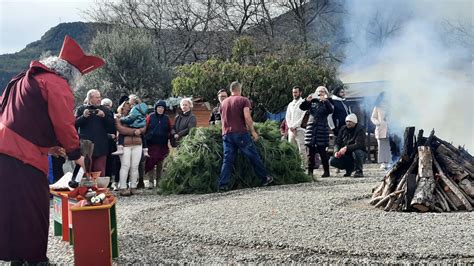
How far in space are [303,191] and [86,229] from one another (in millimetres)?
5256

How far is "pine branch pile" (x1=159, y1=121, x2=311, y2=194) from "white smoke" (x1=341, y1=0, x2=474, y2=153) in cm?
219

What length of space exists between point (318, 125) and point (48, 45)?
4601 centimetres

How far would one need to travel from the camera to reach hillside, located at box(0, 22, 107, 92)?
4647 centimetres

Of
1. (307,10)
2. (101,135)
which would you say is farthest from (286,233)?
(307,10)

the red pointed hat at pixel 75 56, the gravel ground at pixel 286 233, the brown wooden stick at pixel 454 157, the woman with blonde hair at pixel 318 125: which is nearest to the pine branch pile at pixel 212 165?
the woman with blonde hair at pixel 318 125

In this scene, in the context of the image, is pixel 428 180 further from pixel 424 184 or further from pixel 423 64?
pixel 423 64

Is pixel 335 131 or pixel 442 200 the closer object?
pixel 442 200

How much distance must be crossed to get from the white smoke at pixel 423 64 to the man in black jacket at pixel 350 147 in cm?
83

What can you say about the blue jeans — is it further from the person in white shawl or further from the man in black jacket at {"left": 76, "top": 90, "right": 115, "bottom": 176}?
the person in white shawl

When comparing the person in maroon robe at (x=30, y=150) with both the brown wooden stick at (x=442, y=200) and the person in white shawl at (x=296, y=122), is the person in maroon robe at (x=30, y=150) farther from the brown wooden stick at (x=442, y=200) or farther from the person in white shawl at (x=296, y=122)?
the person in white shawl at (x=296, y=122)

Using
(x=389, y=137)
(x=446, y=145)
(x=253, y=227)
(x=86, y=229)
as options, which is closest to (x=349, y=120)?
(x=389, y=137)

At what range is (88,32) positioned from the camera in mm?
49094

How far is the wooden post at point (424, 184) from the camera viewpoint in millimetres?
7961

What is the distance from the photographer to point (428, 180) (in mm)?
8273
